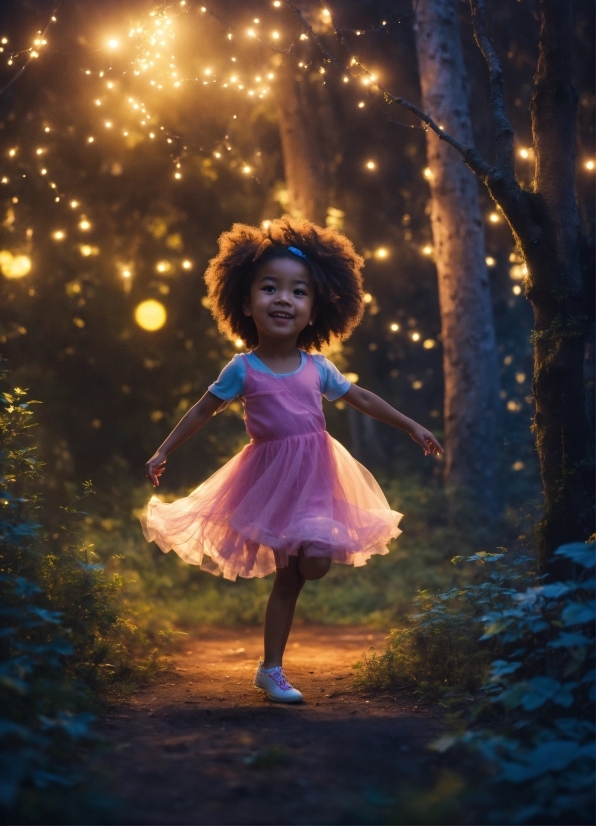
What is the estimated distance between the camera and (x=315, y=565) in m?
4.14

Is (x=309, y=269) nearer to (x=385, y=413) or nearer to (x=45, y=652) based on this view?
(x=385, y=413)

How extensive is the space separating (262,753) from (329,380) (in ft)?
7.05

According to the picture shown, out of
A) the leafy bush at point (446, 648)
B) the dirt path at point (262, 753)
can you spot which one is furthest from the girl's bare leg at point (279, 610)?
the leafy bush at point (446, 648)

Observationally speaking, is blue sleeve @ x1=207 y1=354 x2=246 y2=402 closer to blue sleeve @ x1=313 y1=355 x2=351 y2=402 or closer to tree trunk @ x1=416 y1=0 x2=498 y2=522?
blue sleeve @ x1=313 y1=355 x2=351 y2=402

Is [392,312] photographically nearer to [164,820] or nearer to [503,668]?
[503,668]

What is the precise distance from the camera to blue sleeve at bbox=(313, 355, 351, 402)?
4688 mm

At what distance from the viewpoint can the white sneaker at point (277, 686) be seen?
414cm

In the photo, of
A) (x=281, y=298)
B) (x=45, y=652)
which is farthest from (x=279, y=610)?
(x=281, y=298)

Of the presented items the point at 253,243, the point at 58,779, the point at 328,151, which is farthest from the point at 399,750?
the point at 328,151

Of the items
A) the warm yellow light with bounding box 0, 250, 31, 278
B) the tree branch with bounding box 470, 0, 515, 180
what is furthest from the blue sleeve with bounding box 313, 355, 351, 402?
the warm yellow light with bounding box 0, 250, 31, 278

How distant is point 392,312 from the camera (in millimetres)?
11938

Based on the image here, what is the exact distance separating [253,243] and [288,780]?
2923mm

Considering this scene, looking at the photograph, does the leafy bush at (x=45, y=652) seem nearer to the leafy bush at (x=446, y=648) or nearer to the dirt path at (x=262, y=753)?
the dirt path at (x=262, y=753)

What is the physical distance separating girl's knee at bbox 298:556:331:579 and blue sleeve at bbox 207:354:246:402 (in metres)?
0.97
